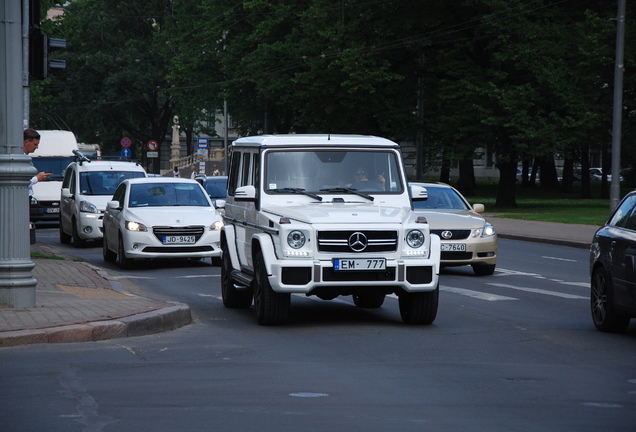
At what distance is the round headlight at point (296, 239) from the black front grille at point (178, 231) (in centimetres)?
897

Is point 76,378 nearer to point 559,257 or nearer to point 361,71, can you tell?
point 559,257

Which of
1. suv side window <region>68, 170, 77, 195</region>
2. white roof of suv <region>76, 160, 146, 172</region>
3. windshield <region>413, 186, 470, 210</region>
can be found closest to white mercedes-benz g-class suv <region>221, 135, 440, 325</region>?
windshield <region>413, 186, 470, 210</region>

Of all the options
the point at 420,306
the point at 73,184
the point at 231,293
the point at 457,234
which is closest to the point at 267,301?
the point at 420,306

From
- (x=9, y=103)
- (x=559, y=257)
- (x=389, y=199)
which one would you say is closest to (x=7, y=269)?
(x=9, y=103)

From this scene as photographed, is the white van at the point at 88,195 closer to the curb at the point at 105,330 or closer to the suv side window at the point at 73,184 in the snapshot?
the suv side window at the point at 73,184

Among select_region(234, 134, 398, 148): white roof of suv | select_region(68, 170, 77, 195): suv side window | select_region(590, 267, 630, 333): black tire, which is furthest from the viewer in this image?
select_region(68, 170, 77, 195): suv side window

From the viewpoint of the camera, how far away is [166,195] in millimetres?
21578

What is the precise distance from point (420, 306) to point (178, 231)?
8951mm

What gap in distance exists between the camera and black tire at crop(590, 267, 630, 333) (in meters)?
11.3

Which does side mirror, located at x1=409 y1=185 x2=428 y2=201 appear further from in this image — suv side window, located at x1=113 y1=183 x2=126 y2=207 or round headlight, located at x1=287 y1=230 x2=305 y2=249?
suv side window, located at x1=113 y1=183 x2=126 y2=207

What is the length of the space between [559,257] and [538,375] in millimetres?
16270

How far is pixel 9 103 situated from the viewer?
37.3 ft

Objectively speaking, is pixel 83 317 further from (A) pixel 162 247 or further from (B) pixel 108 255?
(B) pixel 108 255

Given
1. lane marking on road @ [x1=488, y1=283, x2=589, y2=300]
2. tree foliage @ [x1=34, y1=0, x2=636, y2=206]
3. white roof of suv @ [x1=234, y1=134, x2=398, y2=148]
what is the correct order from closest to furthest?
1. white roof of suv @ [x1=234, y1=134, x2=398, y2=148]
2. lane marking on road @ [x1=488, y1=283, x2=589, y2=300]
3. tree foliage @ [x1=34, y1=0, x2=636, y2=206]
